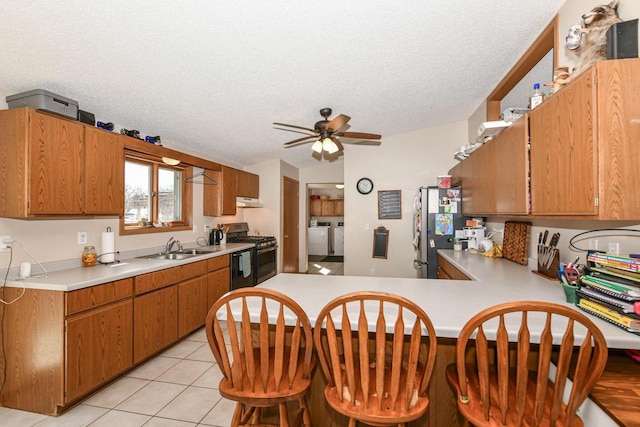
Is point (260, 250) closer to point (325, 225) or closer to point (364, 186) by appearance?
point (364, 186)

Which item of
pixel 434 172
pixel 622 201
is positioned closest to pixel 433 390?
pixel 622 201

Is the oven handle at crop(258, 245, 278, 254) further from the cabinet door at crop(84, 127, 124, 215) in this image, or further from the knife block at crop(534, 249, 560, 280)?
the knife block at crop(534, 249, 560, 280)

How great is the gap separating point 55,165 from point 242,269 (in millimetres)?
2449

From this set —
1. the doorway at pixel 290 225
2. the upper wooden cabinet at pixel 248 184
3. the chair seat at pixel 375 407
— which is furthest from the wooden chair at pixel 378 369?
the doorway at pixel 290 225

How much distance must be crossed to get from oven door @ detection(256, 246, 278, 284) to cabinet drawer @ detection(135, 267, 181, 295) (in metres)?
1.74

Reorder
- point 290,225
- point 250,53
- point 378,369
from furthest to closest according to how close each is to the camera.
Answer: point 290,225
point 250,53
point 378,369

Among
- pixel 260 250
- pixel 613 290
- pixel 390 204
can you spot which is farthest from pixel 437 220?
pixel 260 250

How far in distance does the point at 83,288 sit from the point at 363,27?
102 inches

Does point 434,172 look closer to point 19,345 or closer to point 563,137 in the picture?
point 563,137

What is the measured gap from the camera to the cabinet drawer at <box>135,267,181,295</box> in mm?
2549

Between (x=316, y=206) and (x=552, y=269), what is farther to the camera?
(x=316, y=206)

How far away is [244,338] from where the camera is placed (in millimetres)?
1257

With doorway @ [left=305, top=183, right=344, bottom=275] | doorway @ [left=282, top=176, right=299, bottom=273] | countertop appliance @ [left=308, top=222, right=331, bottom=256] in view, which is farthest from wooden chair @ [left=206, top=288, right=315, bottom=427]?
countertop appliance @ [left=308, top=222, right=331, bottom=256]

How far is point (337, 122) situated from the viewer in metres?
2.77
